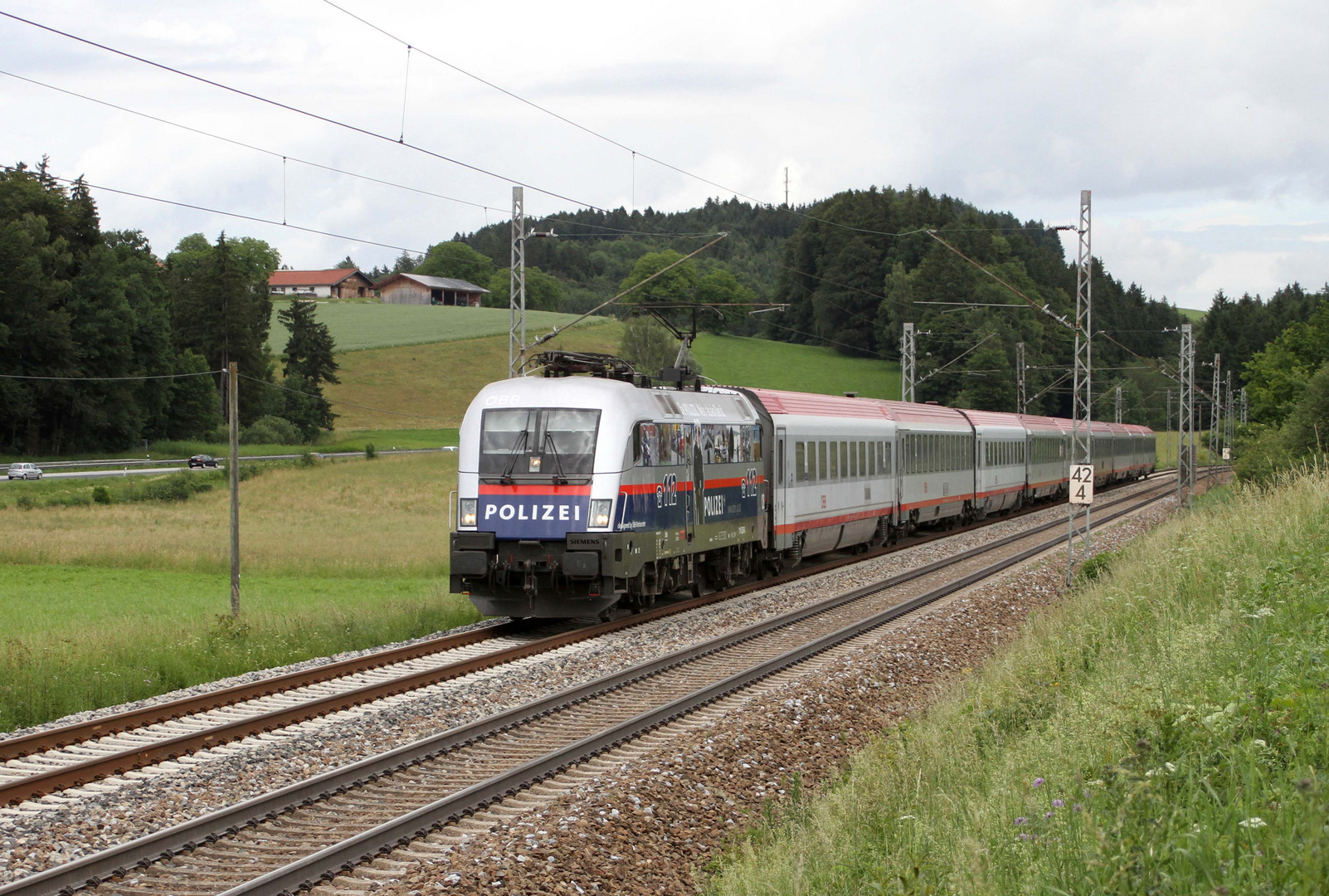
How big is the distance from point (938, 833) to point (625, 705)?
6.04 m

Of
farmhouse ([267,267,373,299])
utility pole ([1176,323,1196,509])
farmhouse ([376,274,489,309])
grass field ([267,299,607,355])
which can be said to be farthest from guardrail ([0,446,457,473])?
farmhouse ([267,267,373,299])

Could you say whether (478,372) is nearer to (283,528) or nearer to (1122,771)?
(283,528)

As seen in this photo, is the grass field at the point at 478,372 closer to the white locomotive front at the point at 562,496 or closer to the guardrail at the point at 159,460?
the guardrail at the point at 159,460

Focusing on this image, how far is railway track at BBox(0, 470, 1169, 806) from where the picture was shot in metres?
9.65

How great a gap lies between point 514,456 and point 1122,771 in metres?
13.1

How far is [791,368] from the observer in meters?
106

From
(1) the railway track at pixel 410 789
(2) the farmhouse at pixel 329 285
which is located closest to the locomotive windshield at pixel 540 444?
(1) the railway track at pixel 410 789

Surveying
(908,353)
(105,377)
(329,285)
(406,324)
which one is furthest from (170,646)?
(329,285)

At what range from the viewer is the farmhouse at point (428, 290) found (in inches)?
6024

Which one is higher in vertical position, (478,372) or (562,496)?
(478,372)

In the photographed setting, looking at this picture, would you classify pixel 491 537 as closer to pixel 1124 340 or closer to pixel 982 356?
pixel 982 356

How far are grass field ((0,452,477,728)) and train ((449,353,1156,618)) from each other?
2294 millimetres

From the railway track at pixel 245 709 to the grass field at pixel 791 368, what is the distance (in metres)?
75.4

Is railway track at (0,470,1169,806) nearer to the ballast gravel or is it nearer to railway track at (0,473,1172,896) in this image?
railway track at (0,473,1172,896)
